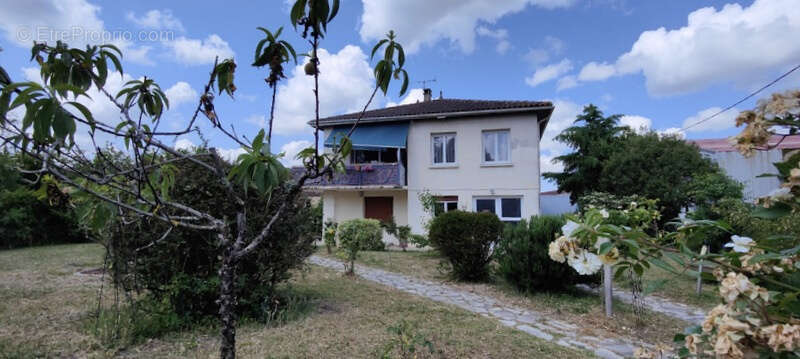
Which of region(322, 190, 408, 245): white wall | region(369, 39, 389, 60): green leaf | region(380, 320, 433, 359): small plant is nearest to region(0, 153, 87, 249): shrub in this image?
region(322, 190, 408, 245): white wall

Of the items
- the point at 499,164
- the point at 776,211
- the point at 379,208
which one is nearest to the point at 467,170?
the point at 499,164

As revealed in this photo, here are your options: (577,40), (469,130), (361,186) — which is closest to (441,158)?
(469,130)

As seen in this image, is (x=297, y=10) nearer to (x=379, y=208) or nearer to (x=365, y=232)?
(x=365, y=232)

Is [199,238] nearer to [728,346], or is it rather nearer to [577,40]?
[728,346]

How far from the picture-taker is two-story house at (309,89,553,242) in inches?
→ 609

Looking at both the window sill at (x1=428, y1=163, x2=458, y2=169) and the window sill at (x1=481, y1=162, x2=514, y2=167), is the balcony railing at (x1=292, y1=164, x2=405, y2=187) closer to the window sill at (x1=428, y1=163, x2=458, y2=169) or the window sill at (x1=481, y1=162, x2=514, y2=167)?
the window sill at (x1=428, y1=163, x2=458, y2=169)

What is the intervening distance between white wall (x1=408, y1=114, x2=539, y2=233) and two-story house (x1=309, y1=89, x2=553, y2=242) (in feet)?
0.13

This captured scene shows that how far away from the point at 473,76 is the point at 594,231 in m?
11.1

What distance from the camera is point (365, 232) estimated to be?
47.3ft

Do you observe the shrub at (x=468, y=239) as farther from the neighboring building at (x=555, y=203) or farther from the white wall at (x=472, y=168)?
the neighboring building at (x=555, y=203)

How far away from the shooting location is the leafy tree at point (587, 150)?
→ 23250 mm

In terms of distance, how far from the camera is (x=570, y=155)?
80.1 feet

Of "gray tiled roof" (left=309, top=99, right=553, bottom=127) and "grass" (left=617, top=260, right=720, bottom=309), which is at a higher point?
"gray tiled roof" (left=309, top=99, right=553, bottom=127)

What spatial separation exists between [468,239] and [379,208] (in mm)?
9682
